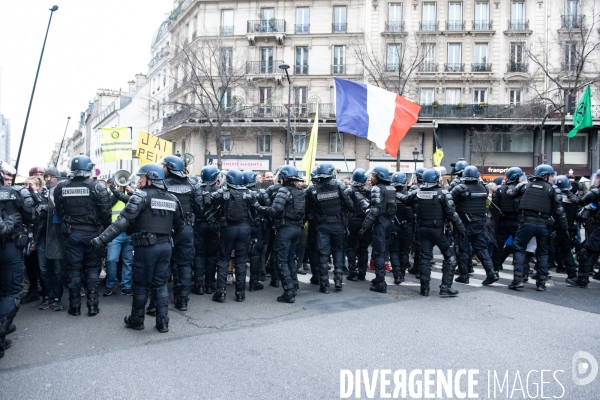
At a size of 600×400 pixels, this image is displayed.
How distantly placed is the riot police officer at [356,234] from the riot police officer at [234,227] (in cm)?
233

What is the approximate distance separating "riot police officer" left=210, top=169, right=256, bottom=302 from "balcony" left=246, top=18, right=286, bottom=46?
2853 cm

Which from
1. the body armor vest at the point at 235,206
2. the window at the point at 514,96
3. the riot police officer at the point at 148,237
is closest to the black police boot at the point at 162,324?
the riot police officer at the point at 148,237

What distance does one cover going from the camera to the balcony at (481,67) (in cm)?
3197

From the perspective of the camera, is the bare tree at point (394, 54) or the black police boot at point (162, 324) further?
the bare tree at point (394, 54)

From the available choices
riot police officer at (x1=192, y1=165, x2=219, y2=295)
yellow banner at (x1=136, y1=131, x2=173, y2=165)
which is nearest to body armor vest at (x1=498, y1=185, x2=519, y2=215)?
riot police officer at (x1=192, y1=165, x2=219, y2=295)

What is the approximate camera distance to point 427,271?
746cm

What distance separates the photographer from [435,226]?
7543mm

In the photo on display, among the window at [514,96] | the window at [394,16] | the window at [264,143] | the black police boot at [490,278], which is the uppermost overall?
the window at [394,16]

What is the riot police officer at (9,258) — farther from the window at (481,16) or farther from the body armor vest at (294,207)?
the window at (481,16)

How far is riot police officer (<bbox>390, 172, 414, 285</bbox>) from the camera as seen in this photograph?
28.2 ft

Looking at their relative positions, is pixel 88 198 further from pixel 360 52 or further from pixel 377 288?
pixel 360 52

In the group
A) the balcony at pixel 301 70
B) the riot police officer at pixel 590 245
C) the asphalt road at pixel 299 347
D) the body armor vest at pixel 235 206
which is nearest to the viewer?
the asphalt road at pixel 299 347

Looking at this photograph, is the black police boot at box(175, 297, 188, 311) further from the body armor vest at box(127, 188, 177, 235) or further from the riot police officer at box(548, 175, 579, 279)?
the riot police officer at box(548, 175, 579, 279)

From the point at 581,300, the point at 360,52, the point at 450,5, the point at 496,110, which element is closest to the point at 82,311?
the point at 581,300
